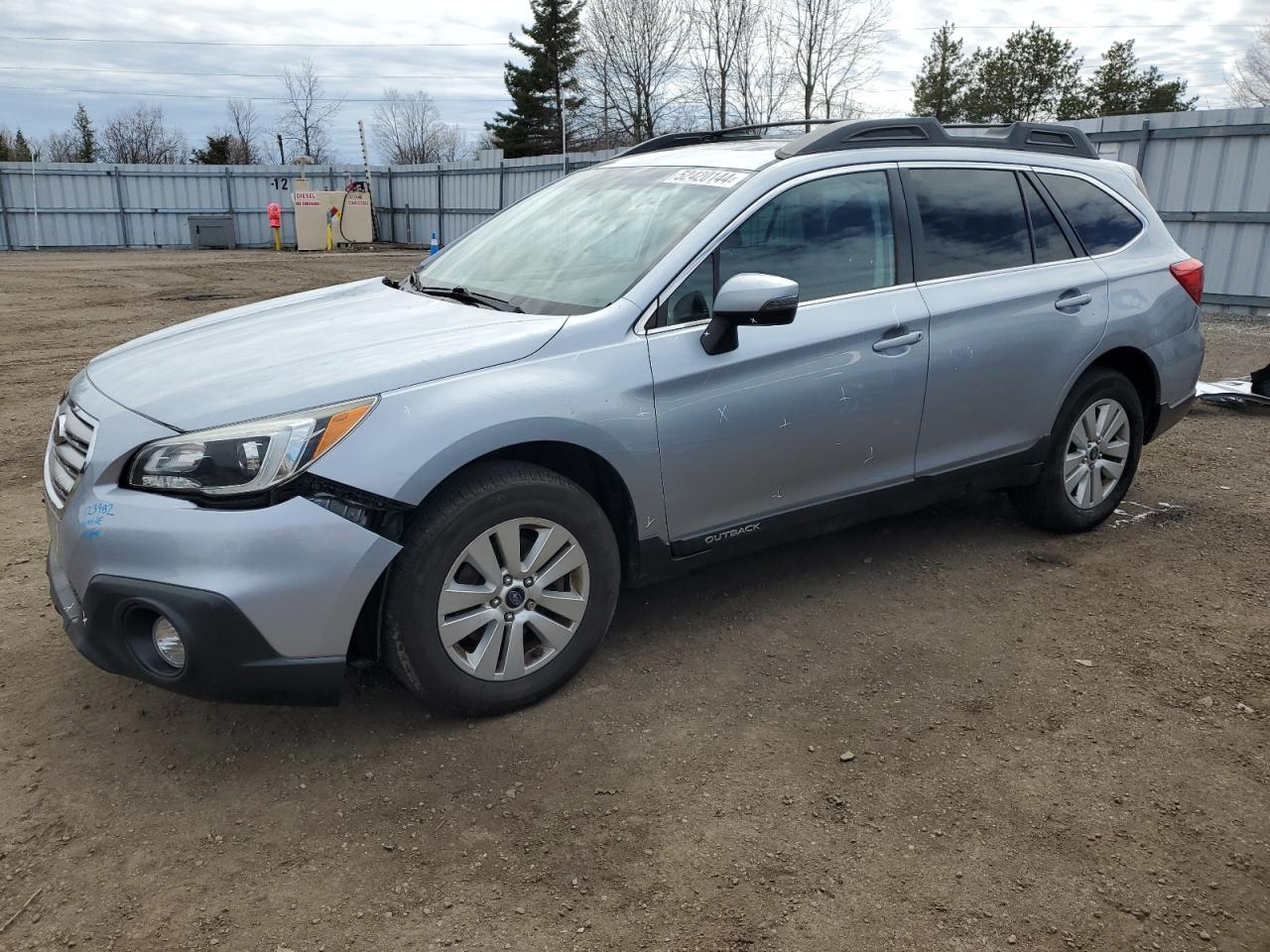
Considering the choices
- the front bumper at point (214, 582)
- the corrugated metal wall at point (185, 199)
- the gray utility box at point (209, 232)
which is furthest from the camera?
the gray utility box at point (209, 232)

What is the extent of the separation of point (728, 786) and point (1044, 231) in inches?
118

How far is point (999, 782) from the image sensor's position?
2.89 meters

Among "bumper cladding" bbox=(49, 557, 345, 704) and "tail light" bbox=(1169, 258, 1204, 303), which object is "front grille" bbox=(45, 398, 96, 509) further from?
"tail light" bbox=(1169, 258, 1204, 303)

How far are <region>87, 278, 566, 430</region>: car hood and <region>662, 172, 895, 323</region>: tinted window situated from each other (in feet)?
1.78

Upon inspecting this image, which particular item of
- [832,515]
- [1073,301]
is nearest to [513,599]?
[832,515]

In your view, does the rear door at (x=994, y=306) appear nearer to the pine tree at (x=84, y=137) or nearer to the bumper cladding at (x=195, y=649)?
the bumper cladding at (x=195, y=649)

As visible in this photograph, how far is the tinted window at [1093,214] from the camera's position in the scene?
4582 millimetres

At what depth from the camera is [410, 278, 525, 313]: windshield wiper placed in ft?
11.4

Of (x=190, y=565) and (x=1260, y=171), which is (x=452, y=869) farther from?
(x=1260, y=171)

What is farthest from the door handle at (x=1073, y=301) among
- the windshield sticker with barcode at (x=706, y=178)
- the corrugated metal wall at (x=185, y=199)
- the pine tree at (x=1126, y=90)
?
the pine tree at (x=1126, y=90)

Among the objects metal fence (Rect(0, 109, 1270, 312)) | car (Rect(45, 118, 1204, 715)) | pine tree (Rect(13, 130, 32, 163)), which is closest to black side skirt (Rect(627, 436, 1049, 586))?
car (Rect(45, 118, 1204, 715))

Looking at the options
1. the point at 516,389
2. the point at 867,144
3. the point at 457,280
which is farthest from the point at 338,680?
the point at 867,144

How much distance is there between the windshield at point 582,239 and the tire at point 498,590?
2.35 ft

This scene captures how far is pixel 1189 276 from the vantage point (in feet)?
15.9
